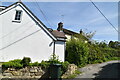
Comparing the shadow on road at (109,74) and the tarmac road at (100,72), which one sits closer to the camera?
the shadow on road at (109,74)

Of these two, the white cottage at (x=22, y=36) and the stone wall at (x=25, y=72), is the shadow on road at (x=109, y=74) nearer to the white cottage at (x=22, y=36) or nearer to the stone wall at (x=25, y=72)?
the stone wall at (x=25, y=72)

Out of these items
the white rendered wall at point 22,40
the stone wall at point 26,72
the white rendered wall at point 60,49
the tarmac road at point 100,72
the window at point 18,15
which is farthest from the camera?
the white rendered wall at point 60,49

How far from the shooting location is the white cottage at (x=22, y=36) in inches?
532

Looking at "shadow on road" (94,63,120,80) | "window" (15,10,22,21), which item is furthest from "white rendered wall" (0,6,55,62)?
"shadow on road" (94,63,120,80)

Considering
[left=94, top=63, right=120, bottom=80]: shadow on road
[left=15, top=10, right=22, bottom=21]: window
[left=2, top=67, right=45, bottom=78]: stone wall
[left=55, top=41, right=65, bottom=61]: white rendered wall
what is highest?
[left=15, top=10, right=22, bottom=21]: window

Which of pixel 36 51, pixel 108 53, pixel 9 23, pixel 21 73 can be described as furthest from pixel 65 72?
pixel 108 53

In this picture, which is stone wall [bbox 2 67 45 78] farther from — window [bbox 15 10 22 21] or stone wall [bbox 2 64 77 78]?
window [bbox 15 10 22 21]

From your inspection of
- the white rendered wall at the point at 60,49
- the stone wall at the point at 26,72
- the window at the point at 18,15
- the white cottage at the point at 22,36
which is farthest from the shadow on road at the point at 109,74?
the window at the point at 18,15

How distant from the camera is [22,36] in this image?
13969 millimetres

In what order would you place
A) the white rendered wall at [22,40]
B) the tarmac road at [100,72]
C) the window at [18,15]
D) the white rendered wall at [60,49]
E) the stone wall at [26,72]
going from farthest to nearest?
the white rendered wall at [60,49] → the window at [18,15] → the white rendered wall at [22,40] → the tarmac road at [100,72] → the stone wall at [26,72]

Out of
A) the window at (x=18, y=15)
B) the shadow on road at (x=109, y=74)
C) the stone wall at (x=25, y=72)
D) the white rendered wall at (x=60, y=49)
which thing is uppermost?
the window at (x=18, y=15)

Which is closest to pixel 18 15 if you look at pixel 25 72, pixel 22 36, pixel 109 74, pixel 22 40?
pixel 22 36

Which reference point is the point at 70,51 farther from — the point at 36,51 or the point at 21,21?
the point at 21,21

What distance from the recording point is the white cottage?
1352cm
